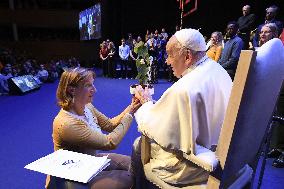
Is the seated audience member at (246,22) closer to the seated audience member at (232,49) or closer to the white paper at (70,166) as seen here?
the seated audience member at (232,49)

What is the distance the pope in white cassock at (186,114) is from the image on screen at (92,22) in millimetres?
13379

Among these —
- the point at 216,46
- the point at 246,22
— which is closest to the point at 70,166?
the point at 216,46

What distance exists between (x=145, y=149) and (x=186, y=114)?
0.42m

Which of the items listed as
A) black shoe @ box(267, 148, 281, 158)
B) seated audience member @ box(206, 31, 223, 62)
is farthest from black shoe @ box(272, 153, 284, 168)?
seated audience member @ box(206, 31, 223, 62)

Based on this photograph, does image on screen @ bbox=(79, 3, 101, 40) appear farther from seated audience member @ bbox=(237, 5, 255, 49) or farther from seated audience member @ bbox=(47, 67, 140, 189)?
seated audience member @ bbox=(47, 67, 140, 189)

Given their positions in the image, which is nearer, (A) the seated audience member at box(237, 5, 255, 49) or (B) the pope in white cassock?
(B) the pope in white cassock

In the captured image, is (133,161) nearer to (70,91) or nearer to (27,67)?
(70,91)

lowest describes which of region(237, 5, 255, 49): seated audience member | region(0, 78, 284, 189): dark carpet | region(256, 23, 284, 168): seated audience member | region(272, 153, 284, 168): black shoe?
region(0, 78, 284, 189): dark carpet

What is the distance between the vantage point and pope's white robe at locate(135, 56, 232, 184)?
1433 millimetres

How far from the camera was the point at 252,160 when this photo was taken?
5.56 ft

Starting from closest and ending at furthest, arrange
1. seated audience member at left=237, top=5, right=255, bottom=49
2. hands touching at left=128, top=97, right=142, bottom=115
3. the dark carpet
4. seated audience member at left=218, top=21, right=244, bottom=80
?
hands touching at left=128, top=97, right=142, bottom=115 < the dark carpet < seated audience member at left=218, top=21, right=244, bottom=80 < seated audience member at left=237, top=5, right=255, bottom=49

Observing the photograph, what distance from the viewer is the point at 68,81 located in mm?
1838

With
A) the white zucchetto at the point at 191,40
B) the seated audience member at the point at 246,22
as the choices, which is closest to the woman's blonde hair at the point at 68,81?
the white zucchetto at the point at 191,40

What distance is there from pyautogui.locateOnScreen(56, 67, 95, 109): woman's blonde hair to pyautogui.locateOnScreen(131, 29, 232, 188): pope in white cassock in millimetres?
465
